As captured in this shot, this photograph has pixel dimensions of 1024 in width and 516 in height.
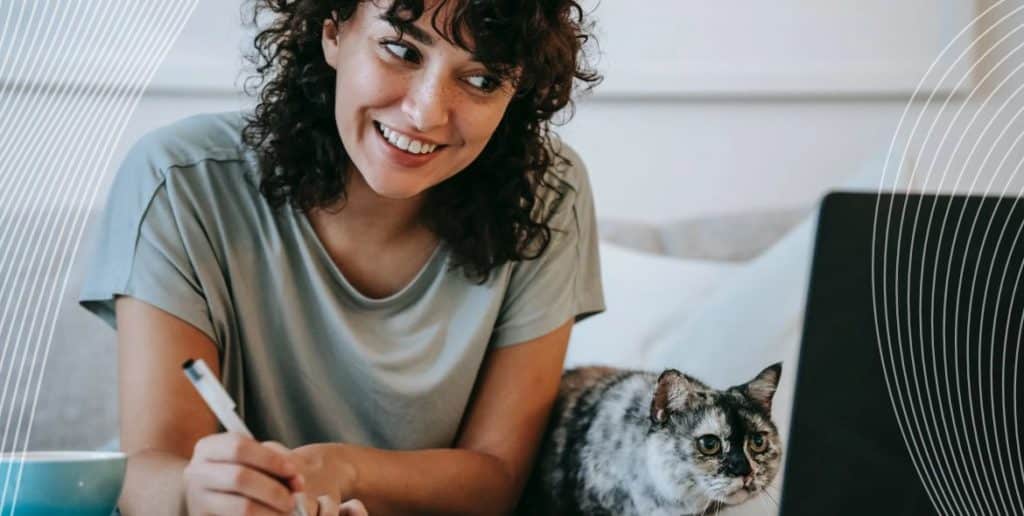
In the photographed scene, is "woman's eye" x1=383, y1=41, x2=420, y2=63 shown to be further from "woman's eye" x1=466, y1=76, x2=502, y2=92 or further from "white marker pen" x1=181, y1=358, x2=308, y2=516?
"white marker pen" x1=181, y1=358, x2=308, y2=516

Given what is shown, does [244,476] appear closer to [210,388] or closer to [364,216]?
[210,388]

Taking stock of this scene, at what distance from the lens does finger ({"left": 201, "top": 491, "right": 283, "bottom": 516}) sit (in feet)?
2.27

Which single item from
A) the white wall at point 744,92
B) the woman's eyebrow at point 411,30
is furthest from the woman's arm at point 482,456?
the white wall at point 744,92

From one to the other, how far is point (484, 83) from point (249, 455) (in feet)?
1.31

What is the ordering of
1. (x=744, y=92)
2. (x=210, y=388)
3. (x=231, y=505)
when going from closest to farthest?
(x=210, y=388), (x=231, y=505), (x=744, y=92)

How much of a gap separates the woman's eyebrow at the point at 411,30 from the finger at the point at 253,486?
375 mm

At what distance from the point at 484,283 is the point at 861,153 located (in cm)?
77

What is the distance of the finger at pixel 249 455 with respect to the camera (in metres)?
0.68

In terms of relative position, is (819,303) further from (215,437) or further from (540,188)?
(540,188)

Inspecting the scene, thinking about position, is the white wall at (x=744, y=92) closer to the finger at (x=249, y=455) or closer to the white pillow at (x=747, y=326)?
the white pillow at (x=747, y=326)

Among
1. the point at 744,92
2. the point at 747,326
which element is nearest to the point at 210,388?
the point at 747,326

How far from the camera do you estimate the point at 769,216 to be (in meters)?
1.60

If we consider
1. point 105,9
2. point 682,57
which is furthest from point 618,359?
point 105,9

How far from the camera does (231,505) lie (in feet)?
2.31
